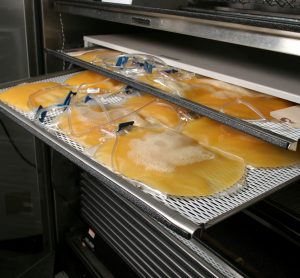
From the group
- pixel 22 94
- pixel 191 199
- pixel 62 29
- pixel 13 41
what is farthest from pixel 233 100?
pixel 13 41

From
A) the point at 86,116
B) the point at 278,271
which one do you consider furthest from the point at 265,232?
the point at 86,116

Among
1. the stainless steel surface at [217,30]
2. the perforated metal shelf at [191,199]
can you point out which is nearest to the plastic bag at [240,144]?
the perforated metal shelf at [191,199]

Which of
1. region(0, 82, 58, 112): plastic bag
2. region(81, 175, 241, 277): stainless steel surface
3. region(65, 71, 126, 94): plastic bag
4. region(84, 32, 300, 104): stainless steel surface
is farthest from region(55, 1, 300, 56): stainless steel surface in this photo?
region(81, 175, 241, 277): stainless steel surface

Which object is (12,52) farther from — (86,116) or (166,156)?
(166,156)

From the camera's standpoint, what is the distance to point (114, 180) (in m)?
0.64

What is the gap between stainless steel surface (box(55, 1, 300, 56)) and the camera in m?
0.71

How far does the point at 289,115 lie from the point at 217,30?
28 cm

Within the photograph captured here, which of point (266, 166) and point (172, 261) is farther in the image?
point (172, 261)

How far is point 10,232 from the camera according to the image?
1.74 m

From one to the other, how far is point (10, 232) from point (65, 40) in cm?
107

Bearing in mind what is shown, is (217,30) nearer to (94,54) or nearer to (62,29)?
(94,54)

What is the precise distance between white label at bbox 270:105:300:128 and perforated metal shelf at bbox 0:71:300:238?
0.34 feet

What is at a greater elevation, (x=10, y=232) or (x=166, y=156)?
(x=166, y=156)

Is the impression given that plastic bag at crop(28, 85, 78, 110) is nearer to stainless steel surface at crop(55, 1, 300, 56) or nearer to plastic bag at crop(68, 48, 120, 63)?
plastic bag at crop(68, 48, 120, 63)
